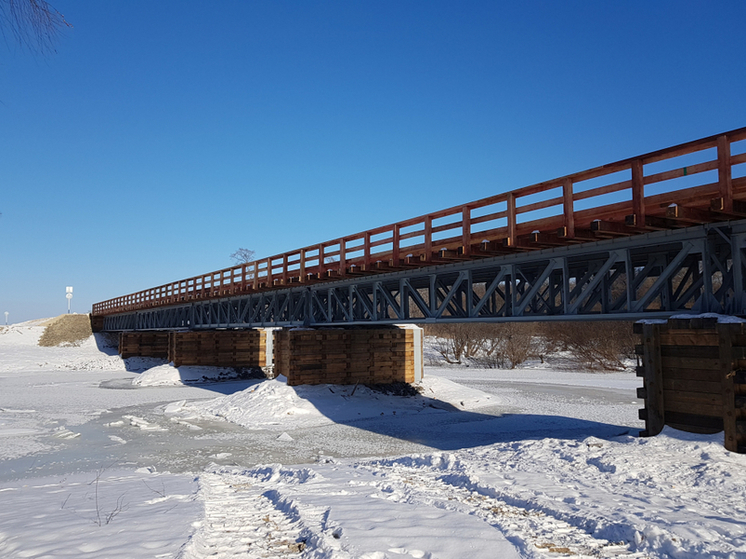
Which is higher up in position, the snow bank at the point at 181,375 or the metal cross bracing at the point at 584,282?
the metal cross bracing at the point at 584,282

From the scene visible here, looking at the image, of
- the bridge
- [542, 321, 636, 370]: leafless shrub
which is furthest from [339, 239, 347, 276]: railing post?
[542, 321, 636, 370]: leafless shrub

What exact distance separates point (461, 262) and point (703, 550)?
982 cm

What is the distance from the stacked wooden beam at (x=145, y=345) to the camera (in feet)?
158

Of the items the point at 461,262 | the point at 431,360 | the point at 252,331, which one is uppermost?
the point at 461,262

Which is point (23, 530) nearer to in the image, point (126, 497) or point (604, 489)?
point (126, 497)

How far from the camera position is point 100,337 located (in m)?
65.7

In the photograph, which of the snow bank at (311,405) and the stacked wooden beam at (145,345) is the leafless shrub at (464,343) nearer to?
the stacked wooden beam at (145,345)

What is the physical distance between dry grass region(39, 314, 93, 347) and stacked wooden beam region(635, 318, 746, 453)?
218 ft

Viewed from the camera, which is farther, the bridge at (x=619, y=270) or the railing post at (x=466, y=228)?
the railing post at (x=466, y=228)

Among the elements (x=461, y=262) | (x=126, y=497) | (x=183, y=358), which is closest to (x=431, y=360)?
(x=183, y=358)

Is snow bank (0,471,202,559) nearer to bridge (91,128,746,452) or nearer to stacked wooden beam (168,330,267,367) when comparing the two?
bridge (91,128,746,452)

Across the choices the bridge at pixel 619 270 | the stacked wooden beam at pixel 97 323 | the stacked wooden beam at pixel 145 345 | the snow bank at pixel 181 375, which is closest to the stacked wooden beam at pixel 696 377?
the bridge at pixel 619 270

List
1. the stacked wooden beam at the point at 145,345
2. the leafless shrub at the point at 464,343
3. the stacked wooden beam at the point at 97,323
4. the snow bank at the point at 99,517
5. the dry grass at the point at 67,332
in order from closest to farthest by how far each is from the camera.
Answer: the snow bank at the point at 99,517
the stacked wooden beam at the point at 145,345
the leafless shrub at the point at 464,343
the dry grass at the point at 67,332
the stacked wooden beam at the point at 97,323

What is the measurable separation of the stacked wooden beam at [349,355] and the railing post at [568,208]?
12.7 metres
